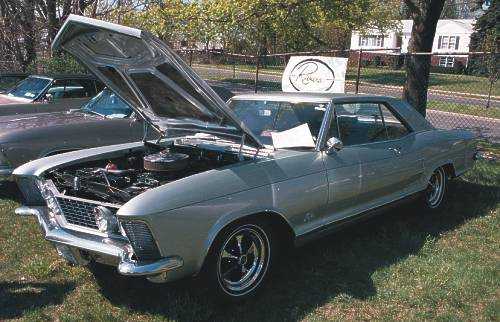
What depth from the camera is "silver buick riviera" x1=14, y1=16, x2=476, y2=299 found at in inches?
125

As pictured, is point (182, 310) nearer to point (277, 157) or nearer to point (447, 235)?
point (277, 157)

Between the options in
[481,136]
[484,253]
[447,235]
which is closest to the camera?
[484,253]

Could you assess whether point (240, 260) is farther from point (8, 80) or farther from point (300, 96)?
point (8, 80)

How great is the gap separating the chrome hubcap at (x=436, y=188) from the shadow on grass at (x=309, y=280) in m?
0.28

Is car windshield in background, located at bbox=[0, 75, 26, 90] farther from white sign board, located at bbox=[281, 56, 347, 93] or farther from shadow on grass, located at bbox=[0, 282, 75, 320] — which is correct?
shadow on grass, located at bbox=[0, 282, 75, 320]

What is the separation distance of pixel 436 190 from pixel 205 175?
11.0 feet

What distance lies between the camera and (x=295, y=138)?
13.5ft

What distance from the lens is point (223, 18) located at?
9.25m

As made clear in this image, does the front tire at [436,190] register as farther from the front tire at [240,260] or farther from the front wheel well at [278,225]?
the front tire at [240,260]

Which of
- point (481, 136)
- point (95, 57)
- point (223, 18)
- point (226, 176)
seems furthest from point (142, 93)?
point (481, 136)

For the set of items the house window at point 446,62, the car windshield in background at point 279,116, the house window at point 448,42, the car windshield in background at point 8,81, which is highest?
the house window at point 448,42

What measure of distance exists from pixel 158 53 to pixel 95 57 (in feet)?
2.91

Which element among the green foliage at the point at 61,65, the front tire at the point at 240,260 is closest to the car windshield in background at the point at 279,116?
the front tire at the point at 240,260

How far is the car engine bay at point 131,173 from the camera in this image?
3.67m
